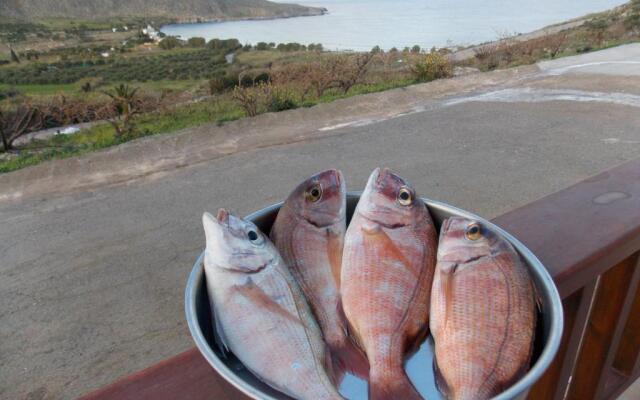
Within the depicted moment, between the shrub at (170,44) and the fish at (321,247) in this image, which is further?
the shrub at (170,44)

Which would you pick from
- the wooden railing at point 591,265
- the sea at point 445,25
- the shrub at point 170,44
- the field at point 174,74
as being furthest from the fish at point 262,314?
the shrub at point 170,44

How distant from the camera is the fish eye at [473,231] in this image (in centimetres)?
67

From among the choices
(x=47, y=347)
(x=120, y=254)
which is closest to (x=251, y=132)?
(x=120, y=254)

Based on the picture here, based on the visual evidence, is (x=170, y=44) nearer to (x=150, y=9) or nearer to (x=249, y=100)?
(x=150, y=9)

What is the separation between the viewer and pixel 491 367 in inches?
23.9

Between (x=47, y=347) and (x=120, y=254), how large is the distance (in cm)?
136

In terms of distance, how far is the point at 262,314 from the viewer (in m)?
0.65

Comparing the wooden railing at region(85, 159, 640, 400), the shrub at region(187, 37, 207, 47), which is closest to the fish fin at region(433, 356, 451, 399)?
the wooden railing at region(85, 159, 640, 400)

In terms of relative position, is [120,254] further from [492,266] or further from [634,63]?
[634,63]

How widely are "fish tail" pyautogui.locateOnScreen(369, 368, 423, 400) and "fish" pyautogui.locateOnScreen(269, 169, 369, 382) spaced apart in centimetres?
6

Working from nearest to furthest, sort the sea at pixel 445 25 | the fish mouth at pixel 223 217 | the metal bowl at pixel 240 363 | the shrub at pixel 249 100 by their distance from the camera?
1. the metal bowl at pixel 240 363
2. the fish mouth at pixel 223 217
3. the shrub at pixel 249 100
4. the sea at pixel 445 25

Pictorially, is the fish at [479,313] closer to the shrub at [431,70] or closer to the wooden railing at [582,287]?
the wooden railing at [582,287]

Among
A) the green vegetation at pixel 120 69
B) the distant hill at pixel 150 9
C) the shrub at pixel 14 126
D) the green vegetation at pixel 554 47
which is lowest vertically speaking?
the green vegetation at pixel 120 69

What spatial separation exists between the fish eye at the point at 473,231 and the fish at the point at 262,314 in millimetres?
264
